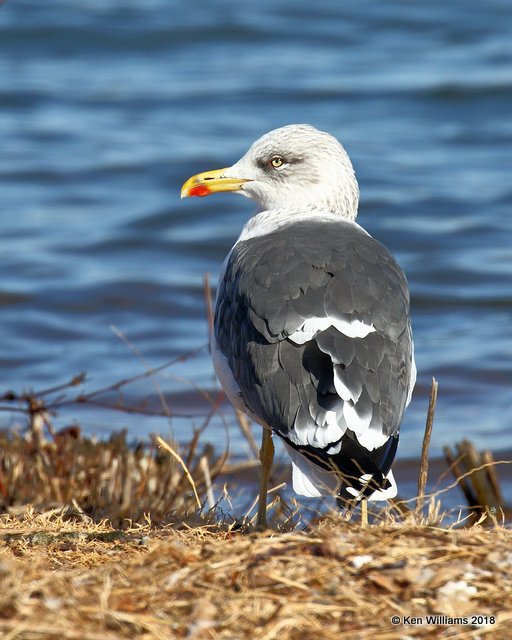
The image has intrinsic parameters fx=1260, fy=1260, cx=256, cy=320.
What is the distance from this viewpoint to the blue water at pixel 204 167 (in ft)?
31.3

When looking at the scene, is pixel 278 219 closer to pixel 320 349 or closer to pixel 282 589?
pixel 320 349

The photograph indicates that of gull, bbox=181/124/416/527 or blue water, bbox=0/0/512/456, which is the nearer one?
gull, bbox=181/124/416/527

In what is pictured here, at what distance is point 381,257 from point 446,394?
438 centimetres

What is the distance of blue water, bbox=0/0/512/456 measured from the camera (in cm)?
955

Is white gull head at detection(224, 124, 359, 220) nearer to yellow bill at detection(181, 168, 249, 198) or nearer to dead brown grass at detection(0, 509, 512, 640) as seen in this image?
yellow bill at detection(181, 168, 249, 198)

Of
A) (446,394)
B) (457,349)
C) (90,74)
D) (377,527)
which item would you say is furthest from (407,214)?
(377,527)

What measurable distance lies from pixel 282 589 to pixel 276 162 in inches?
111

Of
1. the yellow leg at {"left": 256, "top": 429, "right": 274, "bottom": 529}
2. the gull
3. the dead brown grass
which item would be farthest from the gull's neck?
the dead brown grass

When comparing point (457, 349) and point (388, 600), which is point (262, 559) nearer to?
point (388, 600)

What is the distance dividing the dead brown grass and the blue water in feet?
15.1

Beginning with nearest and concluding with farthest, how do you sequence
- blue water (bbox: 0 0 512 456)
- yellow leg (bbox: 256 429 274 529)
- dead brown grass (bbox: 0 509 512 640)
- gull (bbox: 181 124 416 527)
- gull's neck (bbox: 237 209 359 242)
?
1. dead brown grass (bbox: 0 509 512 640)
2. gull (bbox: 181 124 416 527)
3. yellow leg (bbox: 256 429 274 529)
4. gull's neck (bbox: 237 209 359 242)
5. blue water (bbox: 0 0 512 456)

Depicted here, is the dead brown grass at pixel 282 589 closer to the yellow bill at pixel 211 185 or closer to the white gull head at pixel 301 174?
the white gull head at pixel 301 174

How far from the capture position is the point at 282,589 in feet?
9.74

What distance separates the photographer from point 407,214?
44.4 feet
